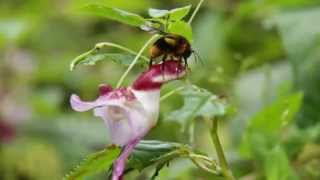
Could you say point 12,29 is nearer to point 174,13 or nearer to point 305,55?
point 305,55

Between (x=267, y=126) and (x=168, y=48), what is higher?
(x=168, y=48)

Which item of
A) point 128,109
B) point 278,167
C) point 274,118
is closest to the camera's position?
point 128,109

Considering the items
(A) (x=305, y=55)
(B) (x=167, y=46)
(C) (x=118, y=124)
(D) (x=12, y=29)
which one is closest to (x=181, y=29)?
(B) (x=167, y=46)

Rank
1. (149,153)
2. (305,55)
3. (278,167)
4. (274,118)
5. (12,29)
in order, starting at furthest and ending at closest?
(12,29) < (305,55) < (274,118) < (278,167) < (149,153)

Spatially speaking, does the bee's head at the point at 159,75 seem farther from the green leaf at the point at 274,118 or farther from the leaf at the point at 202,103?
the green leaf at the point at 274,118

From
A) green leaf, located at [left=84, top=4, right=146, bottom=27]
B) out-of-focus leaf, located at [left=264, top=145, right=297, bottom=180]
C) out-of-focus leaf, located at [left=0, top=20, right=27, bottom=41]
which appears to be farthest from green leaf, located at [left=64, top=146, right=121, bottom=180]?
out-of-focus leaf, located at [left=0, top=20, right=27, bottom=41]

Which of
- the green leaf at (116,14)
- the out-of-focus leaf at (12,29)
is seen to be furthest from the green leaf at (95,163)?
the out-of-focus leaf at (12,29)

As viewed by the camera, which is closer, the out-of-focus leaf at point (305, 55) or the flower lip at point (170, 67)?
the flower lip at point (170, 67)
